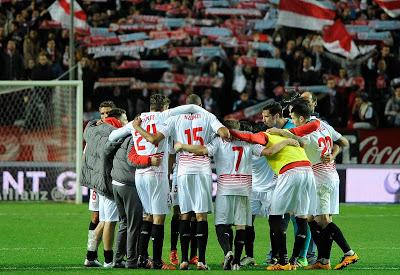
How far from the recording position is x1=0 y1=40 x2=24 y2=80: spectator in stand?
28.1 m

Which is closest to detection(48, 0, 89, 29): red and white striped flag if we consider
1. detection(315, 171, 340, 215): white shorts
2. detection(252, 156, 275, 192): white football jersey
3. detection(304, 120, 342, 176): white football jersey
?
detection(252, 156, 275, 192): white football jersey

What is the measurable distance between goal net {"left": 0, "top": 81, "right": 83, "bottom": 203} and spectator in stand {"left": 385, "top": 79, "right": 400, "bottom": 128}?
23.3 feet

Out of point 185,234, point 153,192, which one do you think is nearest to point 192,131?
point 153,192

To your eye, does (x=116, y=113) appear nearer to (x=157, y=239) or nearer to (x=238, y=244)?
(x=157, y=239)

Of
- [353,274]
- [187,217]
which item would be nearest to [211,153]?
[187,217]

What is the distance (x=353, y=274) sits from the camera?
14031 millimetres

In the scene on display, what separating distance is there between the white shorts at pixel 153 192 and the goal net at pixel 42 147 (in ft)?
37.1

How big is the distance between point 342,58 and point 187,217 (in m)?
15.2

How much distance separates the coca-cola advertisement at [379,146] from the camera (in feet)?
88.0

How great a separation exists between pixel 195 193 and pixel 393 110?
13910 mm

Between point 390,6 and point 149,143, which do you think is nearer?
point 149,143

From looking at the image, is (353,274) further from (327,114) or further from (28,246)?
(327,114)

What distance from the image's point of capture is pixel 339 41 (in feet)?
95.5

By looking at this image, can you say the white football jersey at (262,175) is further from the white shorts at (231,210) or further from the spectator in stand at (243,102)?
the spectator in stand at (243,102)
